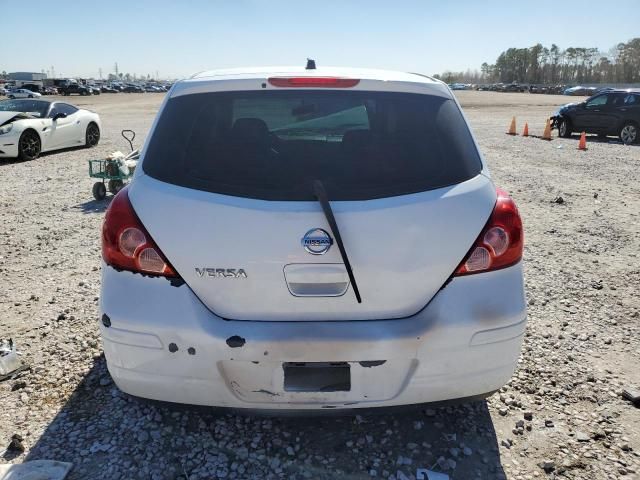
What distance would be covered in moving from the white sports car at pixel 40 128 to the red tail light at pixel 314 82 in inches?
447

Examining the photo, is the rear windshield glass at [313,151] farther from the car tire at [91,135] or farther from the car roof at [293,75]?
the car tire at [91,135]

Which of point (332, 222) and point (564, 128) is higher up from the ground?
point (332, 222)

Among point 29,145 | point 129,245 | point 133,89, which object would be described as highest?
point 133,89

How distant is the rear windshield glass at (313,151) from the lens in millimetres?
2184

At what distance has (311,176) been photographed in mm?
2197

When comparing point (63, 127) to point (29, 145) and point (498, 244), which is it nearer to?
point (29, 145)

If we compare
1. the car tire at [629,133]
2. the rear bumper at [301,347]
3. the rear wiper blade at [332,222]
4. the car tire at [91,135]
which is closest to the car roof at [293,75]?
the rear wiper blade at [332,222]

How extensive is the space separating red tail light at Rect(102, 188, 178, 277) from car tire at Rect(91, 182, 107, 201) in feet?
20.8

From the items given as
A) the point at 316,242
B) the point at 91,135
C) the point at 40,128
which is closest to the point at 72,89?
the point at 91,135

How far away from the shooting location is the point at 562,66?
504ft

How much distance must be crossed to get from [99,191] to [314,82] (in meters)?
6.69

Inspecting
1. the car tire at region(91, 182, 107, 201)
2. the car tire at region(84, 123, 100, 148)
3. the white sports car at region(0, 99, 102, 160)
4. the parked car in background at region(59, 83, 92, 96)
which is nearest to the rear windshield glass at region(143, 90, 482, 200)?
the car tire at region(91, 182, 107, 201)

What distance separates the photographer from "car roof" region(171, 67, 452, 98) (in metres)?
2.37

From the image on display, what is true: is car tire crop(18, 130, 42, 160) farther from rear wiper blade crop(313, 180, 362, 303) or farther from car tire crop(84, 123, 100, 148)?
rear wiper blade crop(313, 180, 362, 303)
